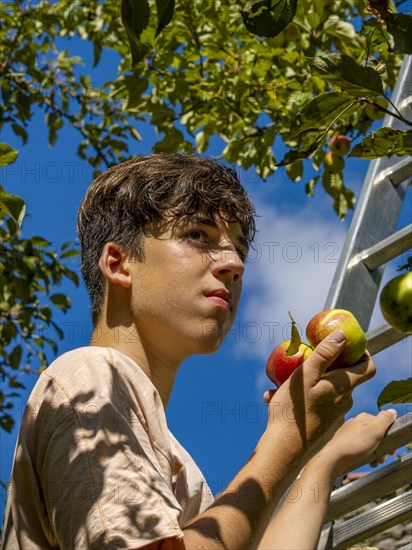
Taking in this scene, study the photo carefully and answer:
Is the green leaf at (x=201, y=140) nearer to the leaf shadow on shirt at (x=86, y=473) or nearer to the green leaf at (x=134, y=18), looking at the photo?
the leaf shadow on shirt at (x=86, y=473)

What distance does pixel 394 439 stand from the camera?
5.91ft

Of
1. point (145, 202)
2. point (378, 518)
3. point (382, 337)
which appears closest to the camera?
point (145, 202)

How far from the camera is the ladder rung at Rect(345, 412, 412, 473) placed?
175 centimetres

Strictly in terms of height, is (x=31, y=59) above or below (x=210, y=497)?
above

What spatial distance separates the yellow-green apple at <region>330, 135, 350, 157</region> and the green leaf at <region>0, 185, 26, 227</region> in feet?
7.55

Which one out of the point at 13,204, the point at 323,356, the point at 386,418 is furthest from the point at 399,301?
the point at 13,204

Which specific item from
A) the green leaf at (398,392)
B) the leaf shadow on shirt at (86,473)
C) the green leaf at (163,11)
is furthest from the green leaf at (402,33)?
the leaf shadow on shirt at (86,473)

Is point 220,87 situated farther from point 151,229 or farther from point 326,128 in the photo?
point 326,128

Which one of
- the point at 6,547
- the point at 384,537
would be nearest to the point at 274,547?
the point at 6,547

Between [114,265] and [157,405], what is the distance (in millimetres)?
319

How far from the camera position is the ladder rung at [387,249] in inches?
80.1

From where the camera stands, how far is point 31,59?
459 cm

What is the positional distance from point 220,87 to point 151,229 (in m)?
2.07

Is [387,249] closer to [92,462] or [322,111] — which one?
[322,111]
